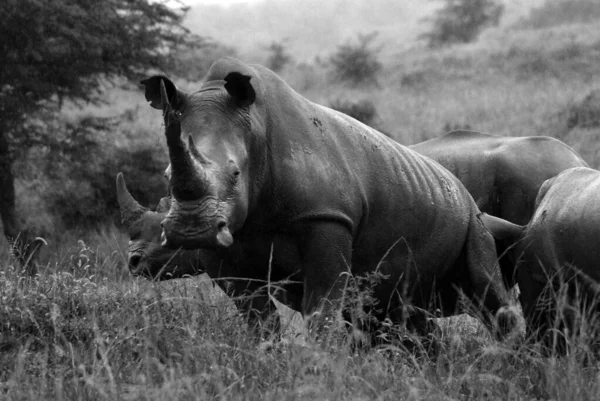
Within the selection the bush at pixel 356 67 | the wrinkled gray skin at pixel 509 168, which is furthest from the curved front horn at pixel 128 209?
the bush at pixel 356 67

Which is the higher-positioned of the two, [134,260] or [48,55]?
[48,55]

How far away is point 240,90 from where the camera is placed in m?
5.28

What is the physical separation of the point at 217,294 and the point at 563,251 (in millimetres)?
1946

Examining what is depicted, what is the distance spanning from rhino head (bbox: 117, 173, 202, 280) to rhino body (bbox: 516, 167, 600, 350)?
1927mm

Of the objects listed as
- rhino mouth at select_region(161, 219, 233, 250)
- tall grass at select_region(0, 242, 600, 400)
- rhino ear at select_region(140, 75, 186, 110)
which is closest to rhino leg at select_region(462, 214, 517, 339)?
tall grass at select_region(0, 242, 600, 400)

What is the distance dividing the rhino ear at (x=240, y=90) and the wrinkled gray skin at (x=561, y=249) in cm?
170

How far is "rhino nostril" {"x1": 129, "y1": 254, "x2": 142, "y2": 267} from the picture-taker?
19.8 feet

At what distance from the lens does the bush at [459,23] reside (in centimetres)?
4325

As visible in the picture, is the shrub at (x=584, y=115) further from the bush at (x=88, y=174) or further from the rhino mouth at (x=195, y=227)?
the rhino mouth at (x=195, y=227)

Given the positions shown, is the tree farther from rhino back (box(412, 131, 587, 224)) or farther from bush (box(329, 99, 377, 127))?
bush (box(329, 99, 377, 127))

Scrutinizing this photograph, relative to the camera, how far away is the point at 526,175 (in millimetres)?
9367

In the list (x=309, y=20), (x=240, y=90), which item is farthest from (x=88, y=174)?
(x=309, y=20)

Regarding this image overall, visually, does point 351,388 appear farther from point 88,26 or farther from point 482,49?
point 482,49

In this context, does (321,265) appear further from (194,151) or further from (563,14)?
(563,14)
